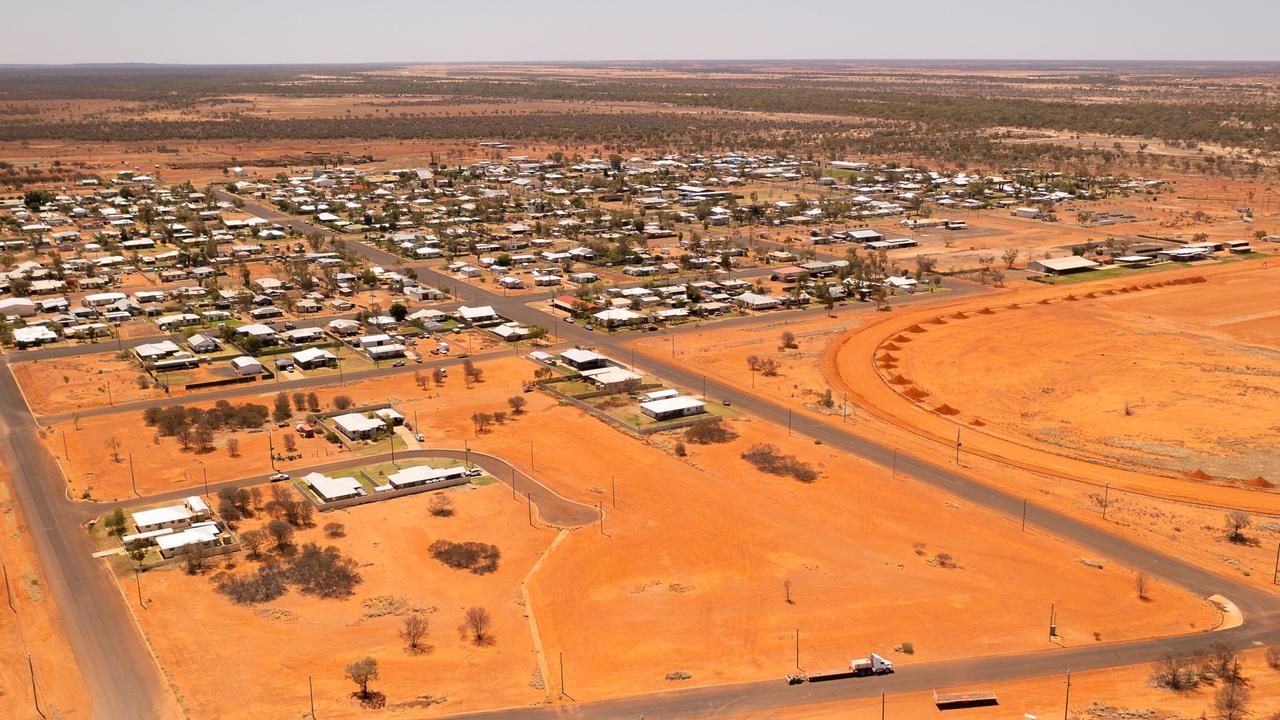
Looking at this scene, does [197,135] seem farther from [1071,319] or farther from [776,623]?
[776,623]

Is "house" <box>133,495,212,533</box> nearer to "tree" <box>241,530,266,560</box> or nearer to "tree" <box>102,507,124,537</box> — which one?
"tree" <box>102,507,124,537</box>

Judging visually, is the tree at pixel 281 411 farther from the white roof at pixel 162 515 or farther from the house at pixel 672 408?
the house at pixel 672 408

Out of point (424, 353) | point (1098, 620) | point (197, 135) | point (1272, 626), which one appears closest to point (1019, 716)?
point (1098, 620)

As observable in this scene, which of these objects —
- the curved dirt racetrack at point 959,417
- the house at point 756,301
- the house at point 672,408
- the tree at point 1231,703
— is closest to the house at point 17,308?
the house at point 672,408

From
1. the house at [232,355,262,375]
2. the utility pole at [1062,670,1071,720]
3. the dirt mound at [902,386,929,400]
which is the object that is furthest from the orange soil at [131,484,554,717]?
the dirt mound at [902,386,929,400]

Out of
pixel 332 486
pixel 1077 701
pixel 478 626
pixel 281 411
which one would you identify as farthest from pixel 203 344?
pixel 1077 701

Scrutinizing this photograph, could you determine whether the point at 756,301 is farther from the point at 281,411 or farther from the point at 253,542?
the point at 253,542

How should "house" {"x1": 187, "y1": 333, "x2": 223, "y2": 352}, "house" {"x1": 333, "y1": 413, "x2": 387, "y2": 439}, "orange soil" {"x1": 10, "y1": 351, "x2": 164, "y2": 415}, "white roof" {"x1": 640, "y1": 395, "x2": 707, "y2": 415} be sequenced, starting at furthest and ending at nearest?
"house" {"x1": 187, "y1": 333, "x2": 223, "y2": 352}
"orange soil" {"x1": 10, "y1": 351, "x2": 164, "y2": 415}
"white roof" {"x1": 640, "y1": 395, "x2": 707, "y2": 415}
"house" {"x1": 333, "y1": 413, "x2": 387, "y2": 439}
